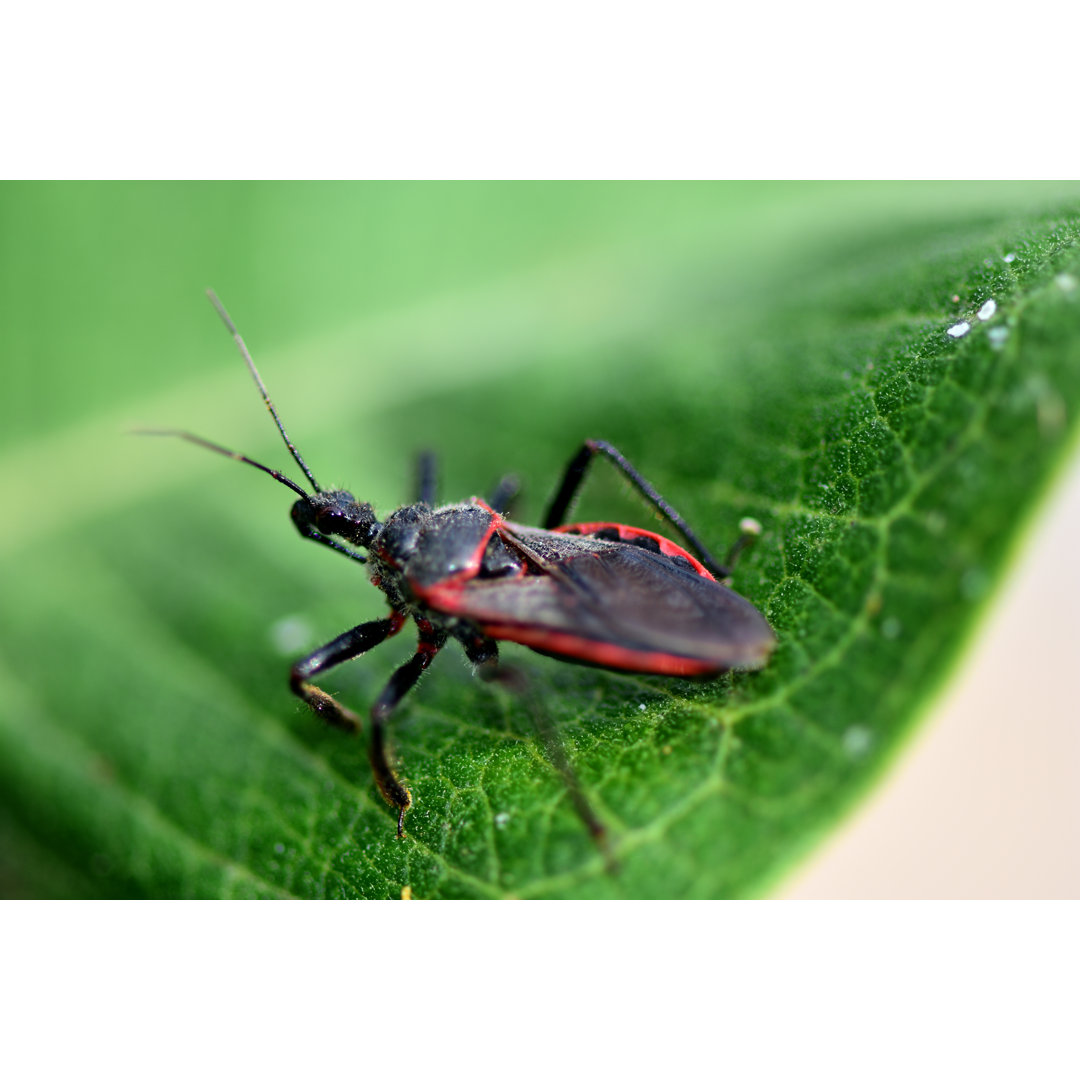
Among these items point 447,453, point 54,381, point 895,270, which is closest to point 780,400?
point 895,270

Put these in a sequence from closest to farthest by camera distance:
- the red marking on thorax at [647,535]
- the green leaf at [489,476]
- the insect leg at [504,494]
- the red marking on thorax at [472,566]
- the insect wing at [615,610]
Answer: the green leaf at [489,476] → the insect wing at [615,610] → the red marking on thorax at [647,535] → the red marking on thorax at [472,566] → the insect leg at [504,494]

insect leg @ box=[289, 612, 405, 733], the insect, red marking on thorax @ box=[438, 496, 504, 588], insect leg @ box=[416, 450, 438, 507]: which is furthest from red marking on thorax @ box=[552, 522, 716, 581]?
insect leg @ box=[416, 450, 438, 507]

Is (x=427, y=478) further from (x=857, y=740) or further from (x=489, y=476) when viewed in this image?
(x=857, y=740)

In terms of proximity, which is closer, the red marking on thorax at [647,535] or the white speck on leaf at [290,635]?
the red marking on thorax at [647,535]

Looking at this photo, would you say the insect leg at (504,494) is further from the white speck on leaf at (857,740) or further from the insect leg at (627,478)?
the white speck on leaf at (857,740)

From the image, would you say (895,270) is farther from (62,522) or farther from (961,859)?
(62,522)

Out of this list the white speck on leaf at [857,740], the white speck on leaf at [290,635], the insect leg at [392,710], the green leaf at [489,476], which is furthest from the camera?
the white speck on leaf at [290,635]

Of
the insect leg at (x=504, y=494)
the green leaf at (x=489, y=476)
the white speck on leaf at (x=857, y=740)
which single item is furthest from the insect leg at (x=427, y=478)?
the white speck on leaf at (x=857, y=740)

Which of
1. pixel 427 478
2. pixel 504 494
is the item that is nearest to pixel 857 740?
pixel 504 494
